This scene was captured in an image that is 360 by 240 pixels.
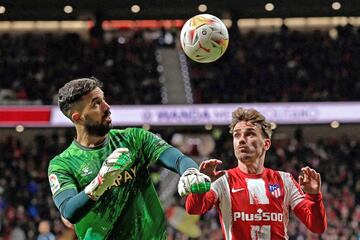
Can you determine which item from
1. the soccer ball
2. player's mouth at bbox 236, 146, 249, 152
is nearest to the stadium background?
the soccer ball

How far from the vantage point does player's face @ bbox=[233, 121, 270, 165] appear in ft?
16.4

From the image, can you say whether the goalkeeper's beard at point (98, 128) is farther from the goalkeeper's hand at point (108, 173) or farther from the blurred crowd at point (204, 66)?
the blurred crowd at point (204, 66)

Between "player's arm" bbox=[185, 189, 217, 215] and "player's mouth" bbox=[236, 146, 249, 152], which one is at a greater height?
"player's mouth" bbox=[236, 146, 249, 152]

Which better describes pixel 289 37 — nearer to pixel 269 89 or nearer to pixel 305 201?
pixel 269 89

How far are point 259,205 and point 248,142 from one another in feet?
1.45

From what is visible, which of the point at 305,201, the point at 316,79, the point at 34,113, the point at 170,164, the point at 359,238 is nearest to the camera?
the point at 170,164

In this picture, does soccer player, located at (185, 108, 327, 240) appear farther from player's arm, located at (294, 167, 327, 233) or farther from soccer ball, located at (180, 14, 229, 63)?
soccer ball, located at (180, 14, 229, 63)

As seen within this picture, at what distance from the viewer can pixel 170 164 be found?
3.97 meters

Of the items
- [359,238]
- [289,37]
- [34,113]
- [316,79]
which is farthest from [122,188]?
[289,37]

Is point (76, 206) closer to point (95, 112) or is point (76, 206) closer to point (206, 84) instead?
point (95, 112)

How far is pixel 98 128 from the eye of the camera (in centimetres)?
412

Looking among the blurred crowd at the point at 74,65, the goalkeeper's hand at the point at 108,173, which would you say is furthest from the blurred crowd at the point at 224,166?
the goalkeeper's hand at the point at 108,173

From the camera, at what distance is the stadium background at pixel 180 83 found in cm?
2170

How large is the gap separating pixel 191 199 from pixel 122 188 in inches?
29.0
